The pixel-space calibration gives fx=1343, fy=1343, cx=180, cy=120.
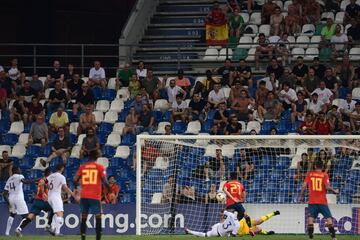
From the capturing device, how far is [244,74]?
38.1 metres

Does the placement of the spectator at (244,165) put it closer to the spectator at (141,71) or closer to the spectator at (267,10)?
the spectator at (141,71)

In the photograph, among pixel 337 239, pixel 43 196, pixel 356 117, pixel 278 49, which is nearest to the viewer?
pixel 337 239

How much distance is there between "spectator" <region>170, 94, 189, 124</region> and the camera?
124 ft

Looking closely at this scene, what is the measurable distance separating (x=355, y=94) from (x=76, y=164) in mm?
7971

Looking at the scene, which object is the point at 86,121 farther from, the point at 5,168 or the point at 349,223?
the point at 349,223

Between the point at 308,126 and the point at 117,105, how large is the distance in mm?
6234

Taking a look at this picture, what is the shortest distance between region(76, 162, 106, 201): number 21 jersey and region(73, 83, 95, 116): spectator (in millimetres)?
12763

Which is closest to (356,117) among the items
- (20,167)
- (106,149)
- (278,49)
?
(278,49)

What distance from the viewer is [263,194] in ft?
111

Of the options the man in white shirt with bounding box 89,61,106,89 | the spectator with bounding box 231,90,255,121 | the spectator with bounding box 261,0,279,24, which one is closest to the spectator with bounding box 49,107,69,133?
the man in white shirt with bounding box 89,61,106,89

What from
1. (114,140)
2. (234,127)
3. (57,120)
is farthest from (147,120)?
(234,127)

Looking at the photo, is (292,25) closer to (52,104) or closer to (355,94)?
(355,94)

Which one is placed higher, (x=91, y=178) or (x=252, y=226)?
(x=91, y=178)

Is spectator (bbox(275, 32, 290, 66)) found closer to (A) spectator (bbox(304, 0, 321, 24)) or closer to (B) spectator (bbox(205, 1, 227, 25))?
(A) spectator (bbox(304, 0, 321, 24))
